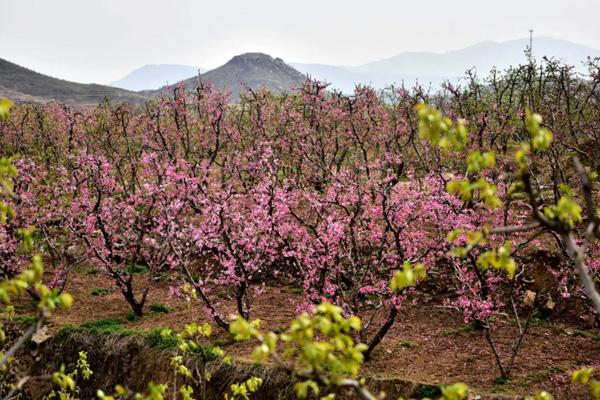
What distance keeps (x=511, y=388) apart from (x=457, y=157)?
12.8 metres

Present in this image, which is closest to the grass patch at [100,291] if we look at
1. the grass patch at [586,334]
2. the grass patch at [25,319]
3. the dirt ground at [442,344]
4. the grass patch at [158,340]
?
the dirt ground at [442,344]

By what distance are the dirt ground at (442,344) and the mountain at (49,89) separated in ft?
451

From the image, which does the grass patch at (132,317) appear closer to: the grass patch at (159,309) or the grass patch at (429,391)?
the grass patch at (159,309)

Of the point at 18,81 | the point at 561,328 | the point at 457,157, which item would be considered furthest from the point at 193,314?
the point at 18,81

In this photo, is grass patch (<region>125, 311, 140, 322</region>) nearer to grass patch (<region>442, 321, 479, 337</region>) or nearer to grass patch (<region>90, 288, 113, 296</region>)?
grass patch (<region>90, 288, 113, 296</region>)

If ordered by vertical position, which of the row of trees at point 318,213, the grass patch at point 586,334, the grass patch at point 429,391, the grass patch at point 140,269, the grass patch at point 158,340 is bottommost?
the grass patch at point 158,340

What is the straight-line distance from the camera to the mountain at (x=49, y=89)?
483 ft

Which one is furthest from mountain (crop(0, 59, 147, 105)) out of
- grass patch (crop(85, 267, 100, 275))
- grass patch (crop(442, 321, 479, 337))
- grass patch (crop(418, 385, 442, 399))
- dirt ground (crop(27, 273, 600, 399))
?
grass patch (crop(418, 385, 442, 399))

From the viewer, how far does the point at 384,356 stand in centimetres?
1251

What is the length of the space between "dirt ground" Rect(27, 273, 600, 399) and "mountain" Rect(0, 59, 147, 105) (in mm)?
137440

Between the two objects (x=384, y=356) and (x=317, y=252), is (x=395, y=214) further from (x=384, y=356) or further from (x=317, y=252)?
(x=384, y=356)

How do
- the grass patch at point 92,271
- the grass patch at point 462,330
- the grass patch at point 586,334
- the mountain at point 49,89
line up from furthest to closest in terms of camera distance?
the mountain at point 49,89
the grass patch at point 92,271
the grass patch at point 462,330
the grass patch at point 586,334

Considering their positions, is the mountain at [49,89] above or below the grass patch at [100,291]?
above

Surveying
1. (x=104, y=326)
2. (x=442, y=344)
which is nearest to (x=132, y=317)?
(x=104, y=326)
